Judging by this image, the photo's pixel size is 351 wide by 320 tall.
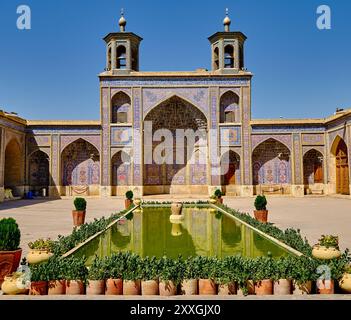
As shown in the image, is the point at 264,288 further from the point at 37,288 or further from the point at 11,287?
the point at 11,287

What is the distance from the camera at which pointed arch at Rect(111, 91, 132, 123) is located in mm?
20859

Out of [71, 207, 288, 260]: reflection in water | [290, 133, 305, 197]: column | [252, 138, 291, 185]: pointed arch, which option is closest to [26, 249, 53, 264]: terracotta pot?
[71, 207, 288, 260]: reflection in water

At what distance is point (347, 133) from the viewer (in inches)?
699

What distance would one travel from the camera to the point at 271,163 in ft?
68.6

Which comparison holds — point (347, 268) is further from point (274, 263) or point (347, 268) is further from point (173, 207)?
point (173, 207)

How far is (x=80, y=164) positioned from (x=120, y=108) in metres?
3.93

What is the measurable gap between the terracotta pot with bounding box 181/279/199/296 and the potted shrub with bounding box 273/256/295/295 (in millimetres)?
881

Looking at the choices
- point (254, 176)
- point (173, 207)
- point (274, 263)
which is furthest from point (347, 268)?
point (254, 176)

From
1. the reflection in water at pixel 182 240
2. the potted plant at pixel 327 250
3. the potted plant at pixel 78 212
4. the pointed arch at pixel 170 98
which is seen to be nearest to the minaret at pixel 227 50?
the pointed arch at pixel 170 98

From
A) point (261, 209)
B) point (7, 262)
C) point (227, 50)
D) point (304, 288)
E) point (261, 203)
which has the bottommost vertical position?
point (304, 288)

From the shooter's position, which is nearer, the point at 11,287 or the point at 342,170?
the point at 11,287

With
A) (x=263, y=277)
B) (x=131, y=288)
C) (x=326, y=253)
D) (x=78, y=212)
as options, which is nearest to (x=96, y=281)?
(x=131, y=288)

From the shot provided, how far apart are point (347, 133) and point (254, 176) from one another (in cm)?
538
